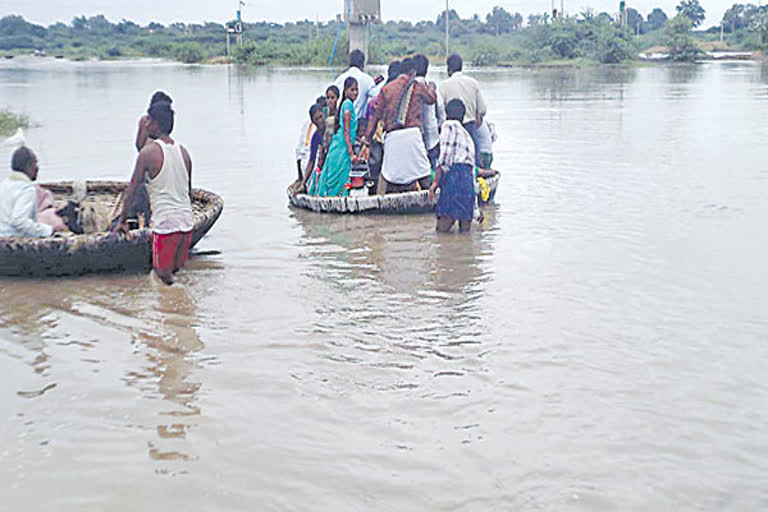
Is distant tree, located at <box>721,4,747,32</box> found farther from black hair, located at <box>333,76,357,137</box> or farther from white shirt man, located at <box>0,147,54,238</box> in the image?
white shirt man, located at <box>0,147,54,238</box>

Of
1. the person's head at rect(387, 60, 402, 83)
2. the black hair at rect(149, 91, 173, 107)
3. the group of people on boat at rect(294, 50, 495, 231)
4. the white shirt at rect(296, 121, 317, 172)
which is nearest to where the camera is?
the black hair at rect(149, 91, 173, 107)

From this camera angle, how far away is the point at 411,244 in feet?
26.8

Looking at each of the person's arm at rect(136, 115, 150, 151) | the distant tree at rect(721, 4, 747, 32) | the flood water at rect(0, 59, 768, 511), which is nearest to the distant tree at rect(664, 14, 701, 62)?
the distant tree at rect(721, 4, 747, 32)

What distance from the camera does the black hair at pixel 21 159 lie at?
21.1 ft

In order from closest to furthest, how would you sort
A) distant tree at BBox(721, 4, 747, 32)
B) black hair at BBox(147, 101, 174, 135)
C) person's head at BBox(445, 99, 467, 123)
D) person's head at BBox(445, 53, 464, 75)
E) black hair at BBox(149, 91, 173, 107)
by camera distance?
black hair at BBox(147, 101, 174, 135) < black hair at BBox(149, 91, 173, 107) < person's head at BBox(445, 99, 467, 123) < person's head at BBox(445, 53, 464, 75) < distant tree at BBox(721, 4, 747, 32)

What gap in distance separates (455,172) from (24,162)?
12.3ft

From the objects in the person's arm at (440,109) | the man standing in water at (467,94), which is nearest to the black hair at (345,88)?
the person's arm at (440,109)

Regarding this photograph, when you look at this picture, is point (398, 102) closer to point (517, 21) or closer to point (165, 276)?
point (165, 276)

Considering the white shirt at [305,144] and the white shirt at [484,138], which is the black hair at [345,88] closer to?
the white shirt at [305,144]

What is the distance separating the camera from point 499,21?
11769 centimetres

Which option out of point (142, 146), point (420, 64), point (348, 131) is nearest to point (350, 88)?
point (348, 131)

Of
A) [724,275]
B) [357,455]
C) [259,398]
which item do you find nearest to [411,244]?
[724,275]

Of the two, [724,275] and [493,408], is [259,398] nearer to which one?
[493,408]

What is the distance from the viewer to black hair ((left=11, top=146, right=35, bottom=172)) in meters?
6.42
